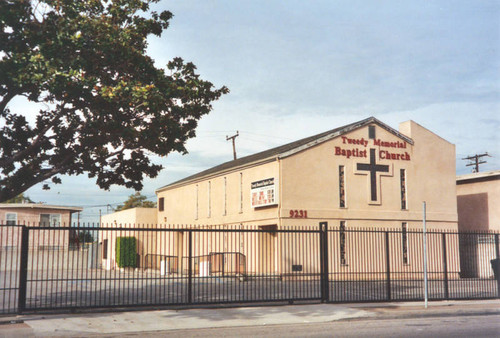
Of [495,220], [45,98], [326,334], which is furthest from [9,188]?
[495,220]

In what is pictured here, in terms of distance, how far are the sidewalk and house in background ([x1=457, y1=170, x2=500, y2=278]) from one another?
18.0 meters

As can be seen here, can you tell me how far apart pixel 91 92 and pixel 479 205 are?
3053cm

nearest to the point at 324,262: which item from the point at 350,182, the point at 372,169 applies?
the point at 350,182

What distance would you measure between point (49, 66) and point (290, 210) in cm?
1782

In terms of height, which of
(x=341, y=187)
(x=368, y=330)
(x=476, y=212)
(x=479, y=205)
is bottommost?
(x=368, y=330)

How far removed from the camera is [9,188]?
56.0 ft

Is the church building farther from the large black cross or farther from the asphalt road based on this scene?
the asphalt road

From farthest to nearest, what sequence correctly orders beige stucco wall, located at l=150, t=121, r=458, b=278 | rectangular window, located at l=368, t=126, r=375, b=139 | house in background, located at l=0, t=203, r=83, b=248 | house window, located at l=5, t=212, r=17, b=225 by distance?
1. house window, located at l=5, t=212, r=17, b=225
2. house in background, located at l=0, t=203, r=83, b=248
3. rectangular window, located at l=368, t=126, r=375, b=139
4. beige stucco wall, located at l=150, t=121, r=458, b=278

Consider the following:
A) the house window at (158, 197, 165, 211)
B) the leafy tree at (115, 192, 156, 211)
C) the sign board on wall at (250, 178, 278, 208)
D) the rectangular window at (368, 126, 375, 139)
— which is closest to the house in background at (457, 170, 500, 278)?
the rectangular window at (368, 126, 375, 139)

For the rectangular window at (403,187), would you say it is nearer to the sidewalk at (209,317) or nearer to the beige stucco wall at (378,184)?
the beige stucco wall at (378,184)

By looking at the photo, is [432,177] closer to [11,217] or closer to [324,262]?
[324,262]

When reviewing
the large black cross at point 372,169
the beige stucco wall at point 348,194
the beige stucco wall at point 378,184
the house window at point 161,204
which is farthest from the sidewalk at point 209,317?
the house window at point 161,204

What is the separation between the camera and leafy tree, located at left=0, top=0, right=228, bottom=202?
15148 millimetres

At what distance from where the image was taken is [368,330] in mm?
13508
